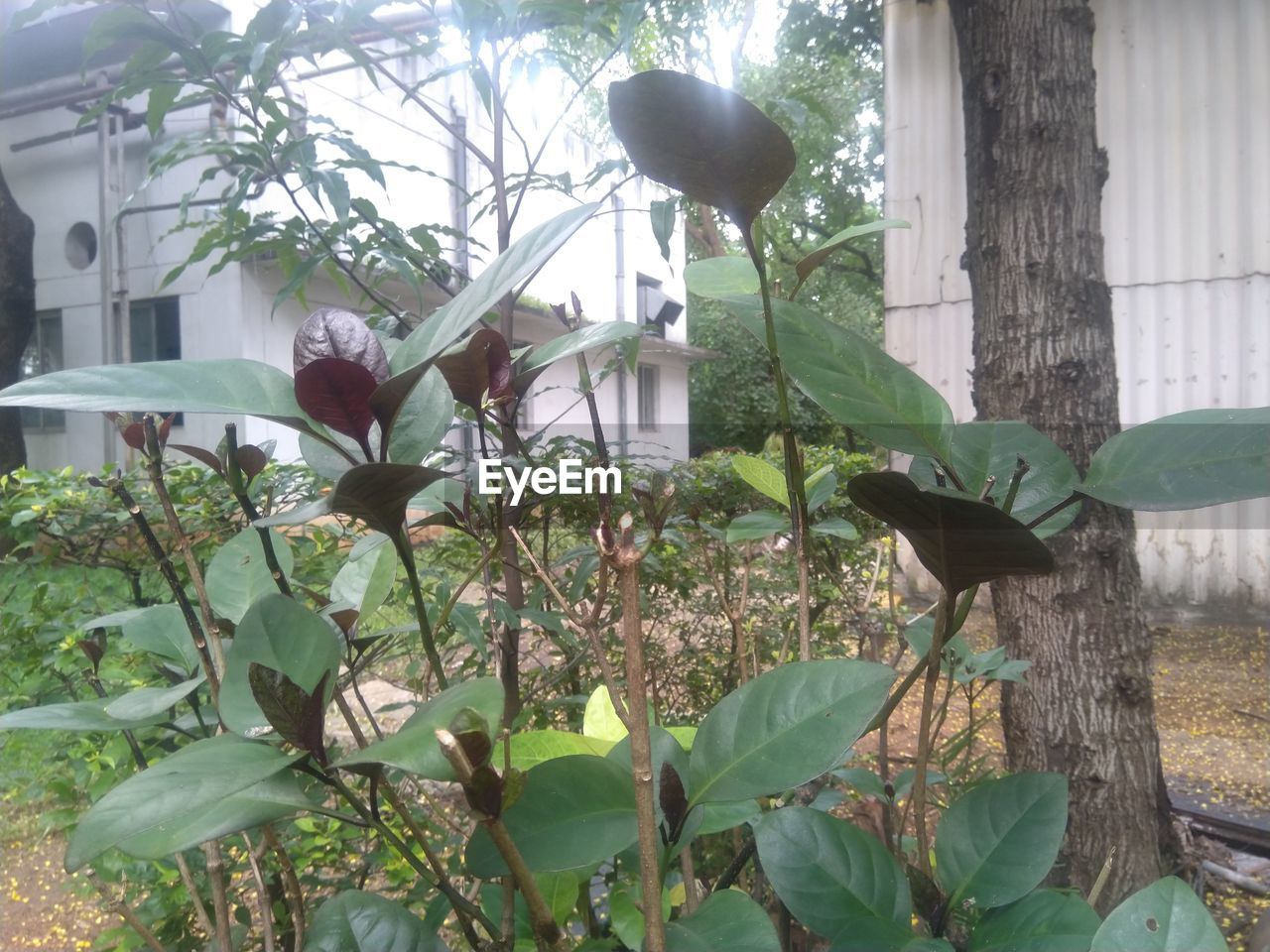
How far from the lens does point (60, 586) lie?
1558 mm

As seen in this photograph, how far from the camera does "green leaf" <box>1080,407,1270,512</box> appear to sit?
1.05 feet

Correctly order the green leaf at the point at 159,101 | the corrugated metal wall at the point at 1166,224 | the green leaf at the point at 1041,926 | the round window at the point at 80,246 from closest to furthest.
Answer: the green leaf at the point at 1041,926 → the green leaf at the point at 159,101 → the corrugated metal wall at the point at 1166,224 → the round window at the point at 80,246

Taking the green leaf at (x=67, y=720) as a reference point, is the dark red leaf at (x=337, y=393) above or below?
above

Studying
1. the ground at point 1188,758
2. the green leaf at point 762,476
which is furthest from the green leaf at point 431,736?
the ground at point 1188,758

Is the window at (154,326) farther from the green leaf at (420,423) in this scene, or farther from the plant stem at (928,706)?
the plant stem at (928,706)

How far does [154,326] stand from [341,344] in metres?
5.13

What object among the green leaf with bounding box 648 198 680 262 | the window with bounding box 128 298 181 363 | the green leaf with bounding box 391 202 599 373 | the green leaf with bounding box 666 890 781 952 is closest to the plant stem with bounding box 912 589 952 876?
the green leaf with bounding box 666 890 781 952

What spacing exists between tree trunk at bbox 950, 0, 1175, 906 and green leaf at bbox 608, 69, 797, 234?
3.29ft

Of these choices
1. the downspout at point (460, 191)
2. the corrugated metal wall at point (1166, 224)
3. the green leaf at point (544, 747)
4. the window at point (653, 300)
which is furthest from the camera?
the window at point (653, 300)

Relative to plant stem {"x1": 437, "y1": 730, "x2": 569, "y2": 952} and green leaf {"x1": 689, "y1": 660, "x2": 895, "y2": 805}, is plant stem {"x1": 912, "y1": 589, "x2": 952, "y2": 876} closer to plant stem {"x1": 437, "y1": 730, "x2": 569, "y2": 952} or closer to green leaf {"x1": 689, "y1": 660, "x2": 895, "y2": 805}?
green leaf {"x1": 689, "y1": 660, "x2": 895, "y2": 805}

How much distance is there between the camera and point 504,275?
31cm

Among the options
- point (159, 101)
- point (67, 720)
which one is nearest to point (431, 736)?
point (67, 720)

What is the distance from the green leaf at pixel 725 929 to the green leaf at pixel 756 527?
1.09ft

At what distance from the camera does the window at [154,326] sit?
4555 millimetres
